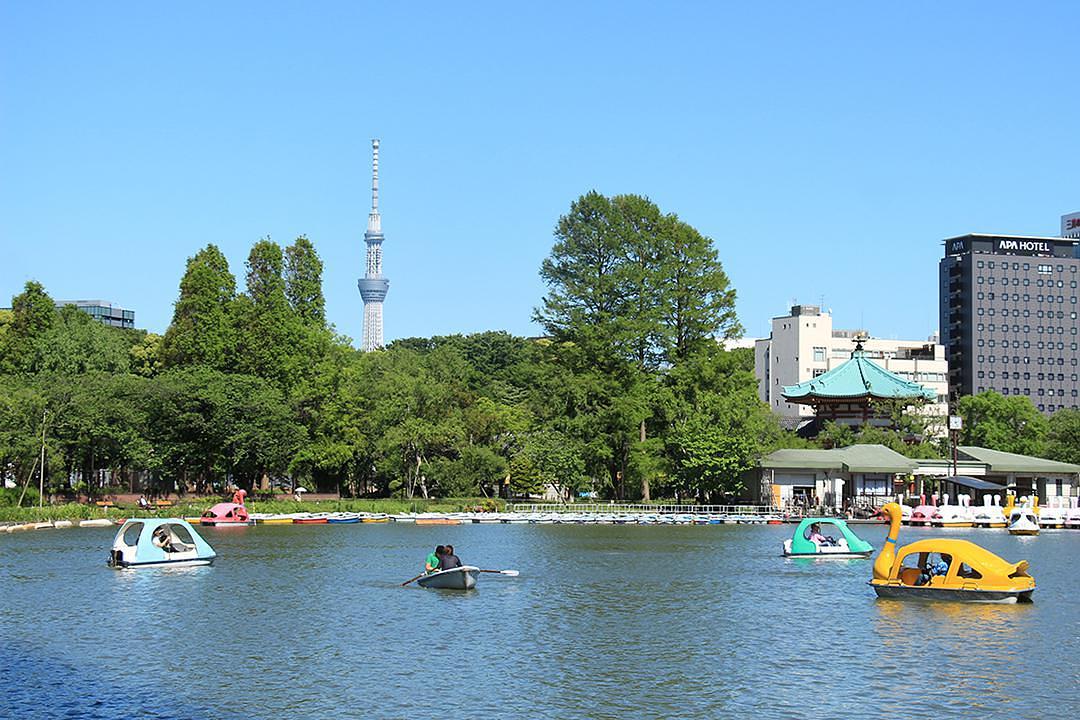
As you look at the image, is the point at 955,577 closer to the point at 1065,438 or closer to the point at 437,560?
the point at 437,560

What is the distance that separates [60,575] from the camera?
146ft

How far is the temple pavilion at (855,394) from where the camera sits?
106 meters

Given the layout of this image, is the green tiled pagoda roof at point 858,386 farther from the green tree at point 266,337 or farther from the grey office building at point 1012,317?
the grey office building at point 1012,317

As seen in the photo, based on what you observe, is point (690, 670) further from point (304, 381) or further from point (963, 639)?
point (304, 381)

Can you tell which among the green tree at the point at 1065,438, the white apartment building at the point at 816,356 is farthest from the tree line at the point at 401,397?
the white apartment building at the point at 816,356

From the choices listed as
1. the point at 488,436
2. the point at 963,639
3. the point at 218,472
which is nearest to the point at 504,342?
the point at 488,436

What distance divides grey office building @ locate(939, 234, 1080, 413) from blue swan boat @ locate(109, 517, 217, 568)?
14860cm

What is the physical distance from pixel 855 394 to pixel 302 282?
4414cm

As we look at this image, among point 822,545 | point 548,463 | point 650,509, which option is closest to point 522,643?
point 822,545

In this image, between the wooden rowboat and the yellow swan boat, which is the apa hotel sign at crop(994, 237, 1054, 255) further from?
the wooden rowboat

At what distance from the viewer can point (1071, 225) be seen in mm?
198000

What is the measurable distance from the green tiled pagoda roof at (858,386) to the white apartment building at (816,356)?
53.2 meters

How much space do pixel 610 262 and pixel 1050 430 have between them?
5713 cm

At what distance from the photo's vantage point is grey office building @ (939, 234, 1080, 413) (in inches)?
7180
